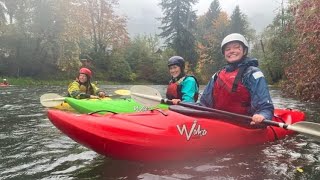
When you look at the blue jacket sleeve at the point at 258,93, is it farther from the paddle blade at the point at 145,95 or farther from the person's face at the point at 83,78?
the person's face at the point at 83,78

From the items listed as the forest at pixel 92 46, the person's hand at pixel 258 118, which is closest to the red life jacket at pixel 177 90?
the person's hand at pixel 258 118

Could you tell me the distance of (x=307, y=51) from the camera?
10.6 metres

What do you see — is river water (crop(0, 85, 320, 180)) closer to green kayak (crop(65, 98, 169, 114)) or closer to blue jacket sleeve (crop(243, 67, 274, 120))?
blue jacket sleeve (crop(243, 67, 274, 120))

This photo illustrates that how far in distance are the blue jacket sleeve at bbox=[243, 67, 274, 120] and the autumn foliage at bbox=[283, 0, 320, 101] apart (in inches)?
200

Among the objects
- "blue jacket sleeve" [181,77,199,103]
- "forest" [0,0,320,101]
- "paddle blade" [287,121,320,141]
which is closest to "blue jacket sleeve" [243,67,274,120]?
"paddle blade" [287,121,320,141]

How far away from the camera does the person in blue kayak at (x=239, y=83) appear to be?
4656 mm

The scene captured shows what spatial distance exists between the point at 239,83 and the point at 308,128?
105 cm

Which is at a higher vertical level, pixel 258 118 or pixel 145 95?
pixel 145 95

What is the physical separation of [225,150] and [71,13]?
2734cm

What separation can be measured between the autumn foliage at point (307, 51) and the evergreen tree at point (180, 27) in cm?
3032

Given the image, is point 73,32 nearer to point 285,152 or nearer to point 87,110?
point 87,110

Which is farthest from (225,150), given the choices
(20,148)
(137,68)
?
(137,68)

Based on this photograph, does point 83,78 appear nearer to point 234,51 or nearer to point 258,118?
point 234,51

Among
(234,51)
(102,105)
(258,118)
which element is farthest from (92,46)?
(258,118)
